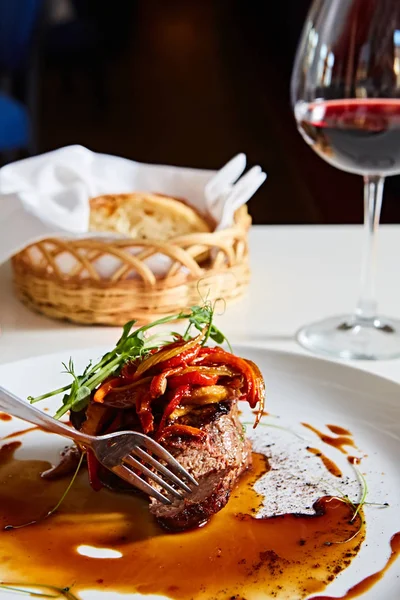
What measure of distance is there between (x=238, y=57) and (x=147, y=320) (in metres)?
7.07

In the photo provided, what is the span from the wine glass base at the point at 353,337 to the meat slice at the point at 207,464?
466 mm

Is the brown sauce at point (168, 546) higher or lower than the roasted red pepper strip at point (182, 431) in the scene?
lower

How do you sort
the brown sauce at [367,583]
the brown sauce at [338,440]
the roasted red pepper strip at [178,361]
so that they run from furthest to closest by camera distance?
the brown sauce at [338,440], the roasted red pepper strip at [178,361], the brown sauce at [367,583]

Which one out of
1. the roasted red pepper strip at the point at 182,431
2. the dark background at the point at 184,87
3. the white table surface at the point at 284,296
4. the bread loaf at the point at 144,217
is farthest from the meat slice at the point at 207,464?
the dark background at the point at 184,87

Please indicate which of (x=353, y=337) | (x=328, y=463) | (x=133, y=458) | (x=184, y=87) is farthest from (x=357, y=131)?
(x=184, y=87)

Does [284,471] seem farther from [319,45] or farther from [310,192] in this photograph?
[310,192]

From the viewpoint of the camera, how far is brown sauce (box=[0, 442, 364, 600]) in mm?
852

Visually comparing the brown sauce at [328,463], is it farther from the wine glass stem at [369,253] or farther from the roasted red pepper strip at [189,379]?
the wine glass stem at [369,253]

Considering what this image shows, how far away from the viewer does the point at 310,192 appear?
4.89 m

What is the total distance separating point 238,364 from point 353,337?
0.53 metres

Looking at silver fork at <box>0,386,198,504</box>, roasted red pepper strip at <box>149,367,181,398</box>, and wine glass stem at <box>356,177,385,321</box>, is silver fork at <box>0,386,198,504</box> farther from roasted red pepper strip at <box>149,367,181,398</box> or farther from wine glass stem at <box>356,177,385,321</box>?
wine glass stem at <box>356,177,385,321</box>

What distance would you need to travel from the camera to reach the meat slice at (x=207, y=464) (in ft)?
3.19

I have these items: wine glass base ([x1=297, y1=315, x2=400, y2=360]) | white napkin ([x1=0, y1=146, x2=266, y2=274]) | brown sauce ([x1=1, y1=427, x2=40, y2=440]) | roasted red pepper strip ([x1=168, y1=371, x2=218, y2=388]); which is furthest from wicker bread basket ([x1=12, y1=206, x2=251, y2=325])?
roasted red pepper strip ([x1=168, y1=371, x2=218, y2=388])

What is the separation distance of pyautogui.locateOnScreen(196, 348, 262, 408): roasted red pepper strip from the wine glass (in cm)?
44
